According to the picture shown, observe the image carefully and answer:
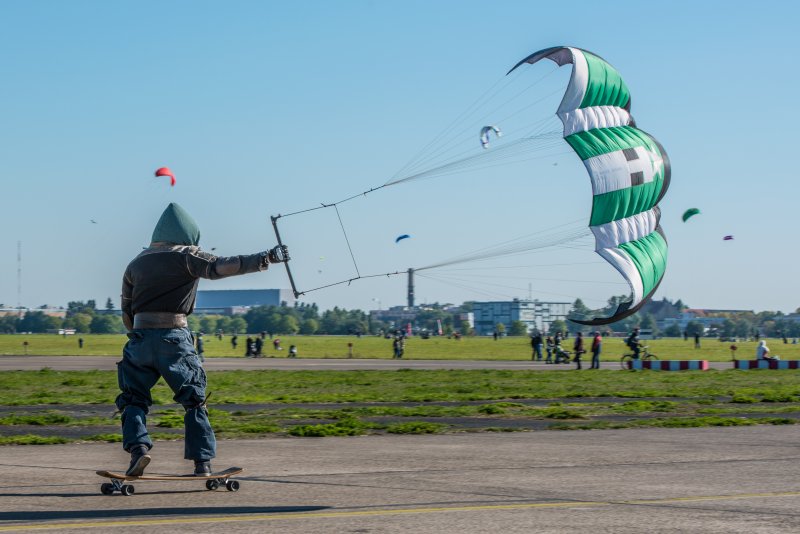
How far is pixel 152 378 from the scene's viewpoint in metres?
7.86

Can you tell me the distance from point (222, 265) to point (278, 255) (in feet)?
1.37

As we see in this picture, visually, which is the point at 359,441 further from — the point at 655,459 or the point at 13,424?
the point at 13,424

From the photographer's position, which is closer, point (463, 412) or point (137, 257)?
point (137, 257)

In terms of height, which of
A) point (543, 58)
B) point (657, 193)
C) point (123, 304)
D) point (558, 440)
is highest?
point (543, 58)

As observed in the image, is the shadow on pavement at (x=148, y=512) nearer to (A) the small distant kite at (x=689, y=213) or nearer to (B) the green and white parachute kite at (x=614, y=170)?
(B) the green and white parachute kite at (x=614, y=170)

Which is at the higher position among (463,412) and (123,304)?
(123,304)

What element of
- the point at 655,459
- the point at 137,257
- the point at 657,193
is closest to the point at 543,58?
the point at 657,193

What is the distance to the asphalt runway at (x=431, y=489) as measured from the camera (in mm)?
6289

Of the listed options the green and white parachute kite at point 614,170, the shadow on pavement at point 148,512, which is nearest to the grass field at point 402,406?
the green and white parachute kite at point 614,170

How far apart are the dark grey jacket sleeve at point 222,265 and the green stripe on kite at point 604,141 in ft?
48.2

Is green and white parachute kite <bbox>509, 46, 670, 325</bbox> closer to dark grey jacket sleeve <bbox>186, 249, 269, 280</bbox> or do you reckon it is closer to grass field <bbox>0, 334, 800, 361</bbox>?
dark grey jacket sleeve <bbox>186, 249, 269, 280</bbox>

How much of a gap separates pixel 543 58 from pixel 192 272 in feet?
52.2

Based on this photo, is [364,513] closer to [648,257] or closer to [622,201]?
[622,201]

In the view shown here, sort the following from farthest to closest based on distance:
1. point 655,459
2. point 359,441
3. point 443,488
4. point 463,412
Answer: point 463,412 < point 359,441 < point 655,459 < point 443,488
